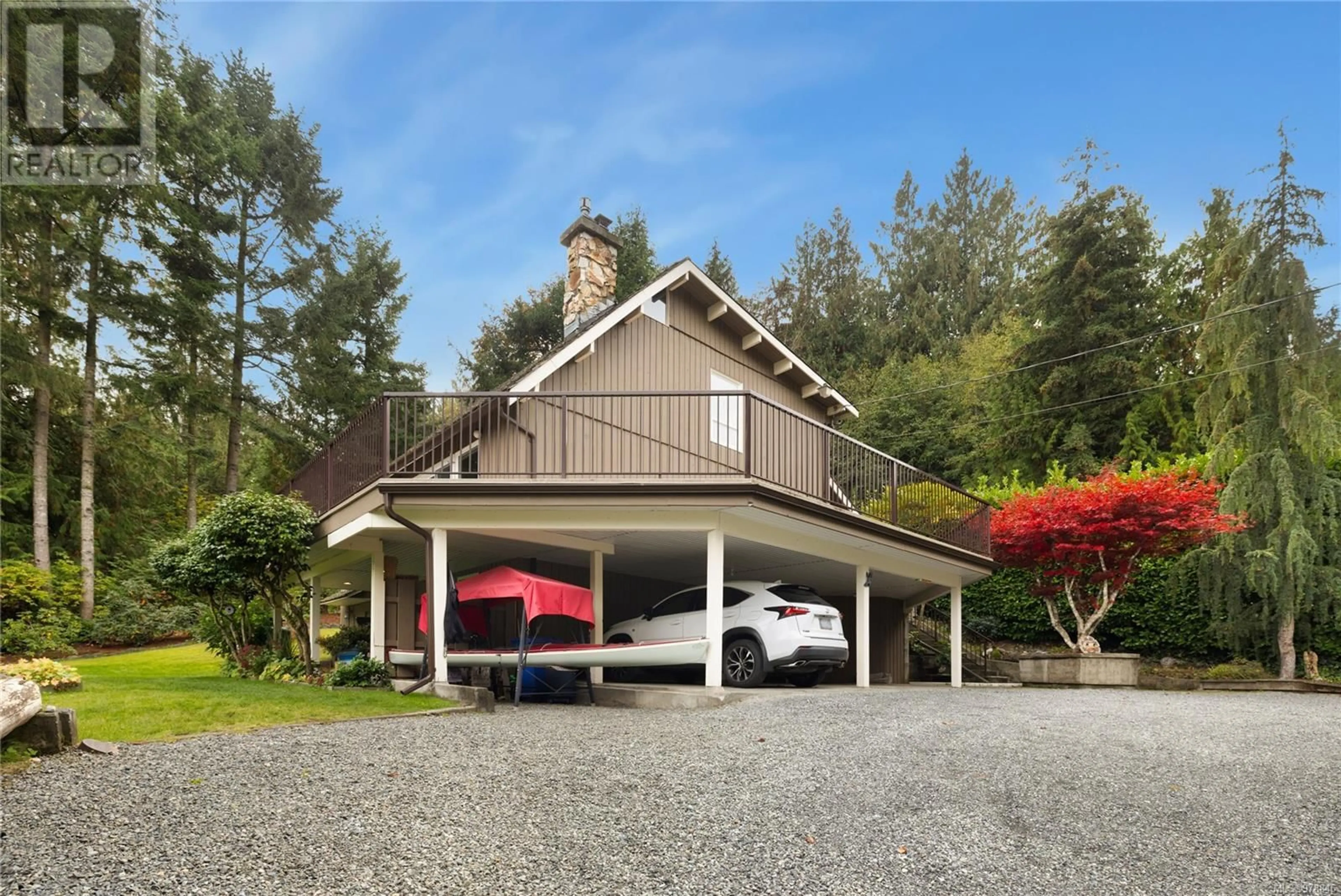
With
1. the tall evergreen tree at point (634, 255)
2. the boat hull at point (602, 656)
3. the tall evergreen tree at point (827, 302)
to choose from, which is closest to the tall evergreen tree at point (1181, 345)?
the tall evergreen tree at point (827, 302)

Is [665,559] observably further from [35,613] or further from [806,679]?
[35,613]

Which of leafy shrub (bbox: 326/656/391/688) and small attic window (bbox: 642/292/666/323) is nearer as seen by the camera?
leafy shrub (bbox: 326/656/391/688)

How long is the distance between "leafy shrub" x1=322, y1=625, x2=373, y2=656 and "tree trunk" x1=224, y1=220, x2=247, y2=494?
10332mm

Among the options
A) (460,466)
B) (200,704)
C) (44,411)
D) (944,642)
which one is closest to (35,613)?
(44,411)

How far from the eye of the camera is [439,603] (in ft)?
37.2

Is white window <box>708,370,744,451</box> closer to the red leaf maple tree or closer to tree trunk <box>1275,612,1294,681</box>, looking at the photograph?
the red leaf maple tree

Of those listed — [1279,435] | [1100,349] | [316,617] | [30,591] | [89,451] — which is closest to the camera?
[1279,435]

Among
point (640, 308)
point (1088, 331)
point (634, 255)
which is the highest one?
point (634, 255)

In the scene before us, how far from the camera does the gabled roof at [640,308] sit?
43.9 feet

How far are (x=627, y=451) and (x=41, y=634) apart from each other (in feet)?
47.9

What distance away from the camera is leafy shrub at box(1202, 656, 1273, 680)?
50.0 ft

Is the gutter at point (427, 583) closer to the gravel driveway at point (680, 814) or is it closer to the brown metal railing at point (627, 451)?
the brown metal railing at point (627, 451)

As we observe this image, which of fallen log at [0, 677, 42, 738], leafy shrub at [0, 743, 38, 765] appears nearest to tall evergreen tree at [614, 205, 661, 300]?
fallen log at [0, 677, 42, 738]

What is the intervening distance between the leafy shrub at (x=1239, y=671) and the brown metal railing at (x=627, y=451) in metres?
4.73
